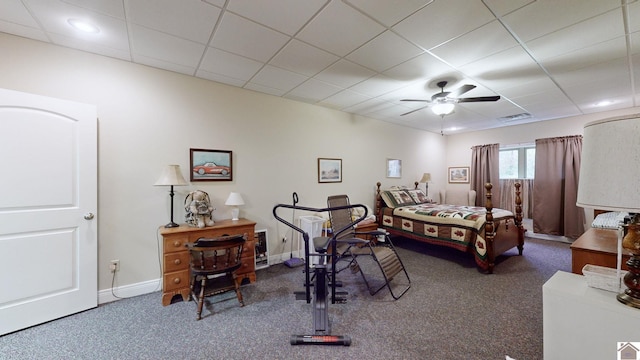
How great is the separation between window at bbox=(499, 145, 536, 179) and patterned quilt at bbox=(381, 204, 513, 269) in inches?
86.6

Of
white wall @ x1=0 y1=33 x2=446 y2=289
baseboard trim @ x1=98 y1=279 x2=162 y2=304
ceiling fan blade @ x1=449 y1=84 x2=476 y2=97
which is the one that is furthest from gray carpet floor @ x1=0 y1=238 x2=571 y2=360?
ceiling fan blade @ x1=449 y1=84 x2=476 y2=97

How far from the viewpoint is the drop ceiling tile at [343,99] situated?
364cm

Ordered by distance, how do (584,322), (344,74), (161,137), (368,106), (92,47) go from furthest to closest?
(368,106) → (344,74) → (161,137) → (92,47) → (584,322)

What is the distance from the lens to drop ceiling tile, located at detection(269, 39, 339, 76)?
2371mm

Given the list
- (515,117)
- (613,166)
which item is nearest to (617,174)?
(613,166)

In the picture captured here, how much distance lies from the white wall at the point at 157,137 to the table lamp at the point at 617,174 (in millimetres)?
3282

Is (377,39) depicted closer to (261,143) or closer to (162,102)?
(261,143)

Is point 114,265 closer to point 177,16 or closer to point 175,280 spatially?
point 175,280

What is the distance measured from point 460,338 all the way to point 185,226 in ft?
9.72

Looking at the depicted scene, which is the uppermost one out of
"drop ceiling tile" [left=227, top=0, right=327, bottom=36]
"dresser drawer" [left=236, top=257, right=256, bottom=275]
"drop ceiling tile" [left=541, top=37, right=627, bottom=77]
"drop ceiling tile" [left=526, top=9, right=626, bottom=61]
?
"drop ceiling tile" [left=227, top=0, right=327, bottom=36]

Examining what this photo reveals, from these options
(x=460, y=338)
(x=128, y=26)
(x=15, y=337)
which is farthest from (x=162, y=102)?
(x=460, y=338)

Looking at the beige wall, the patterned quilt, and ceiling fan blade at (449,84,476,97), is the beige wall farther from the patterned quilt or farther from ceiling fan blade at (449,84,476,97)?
ceiling fan blade at (449,84,476,97)

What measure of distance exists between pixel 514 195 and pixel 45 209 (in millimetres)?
7824

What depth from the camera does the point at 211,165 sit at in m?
3.13
